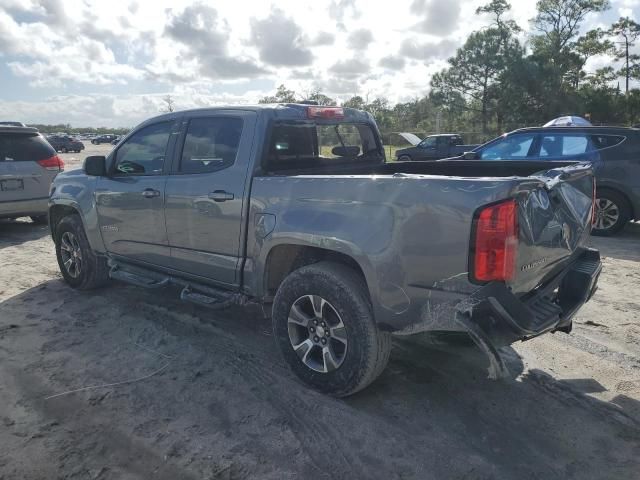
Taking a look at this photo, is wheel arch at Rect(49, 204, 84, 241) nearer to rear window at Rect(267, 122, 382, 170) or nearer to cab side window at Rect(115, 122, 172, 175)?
cab side window at Rect(115, 122, 172, 175)

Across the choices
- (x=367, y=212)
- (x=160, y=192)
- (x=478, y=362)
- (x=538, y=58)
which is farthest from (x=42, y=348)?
(x=538, y=58)

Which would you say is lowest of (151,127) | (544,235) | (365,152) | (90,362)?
(90,362)

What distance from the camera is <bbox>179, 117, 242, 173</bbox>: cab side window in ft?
12.7

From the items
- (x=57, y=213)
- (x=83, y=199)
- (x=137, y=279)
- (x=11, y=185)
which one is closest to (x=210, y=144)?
(x=137, y=279)

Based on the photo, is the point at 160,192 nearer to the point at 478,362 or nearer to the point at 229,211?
the point at 229,211

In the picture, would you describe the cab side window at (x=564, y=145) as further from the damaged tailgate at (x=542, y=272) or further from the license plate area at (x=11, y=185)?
the license plate area at (x=11, y=185)

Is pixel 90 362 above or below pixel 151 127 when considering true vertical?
below

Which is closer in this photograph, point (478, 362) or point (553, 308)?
point (553, 308)

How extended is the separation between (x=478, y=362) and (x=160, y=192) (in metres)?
2.85

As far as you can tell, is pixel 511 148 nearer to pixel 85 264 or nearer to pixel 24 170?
pixel 85 264

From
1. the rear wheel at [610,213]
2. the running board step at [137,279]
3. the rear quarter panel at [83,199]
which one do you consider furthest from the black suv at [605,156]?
the rear quarter panel at [83,199]

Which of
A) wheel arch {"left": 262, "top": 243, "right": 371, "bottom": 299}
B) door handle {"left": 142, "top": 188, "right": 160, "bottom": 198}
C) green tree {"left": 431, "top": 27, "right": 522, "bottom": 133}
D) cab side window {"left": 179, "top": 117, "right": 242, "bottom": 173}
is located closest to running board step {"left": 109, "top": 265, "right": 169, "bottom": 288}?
door handle {"left": 142, "top": 188, "right": 160, "bottom": 198}

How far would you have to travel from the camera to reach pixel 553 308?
2.94m

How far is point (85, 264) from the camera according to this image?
209 inches
